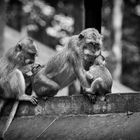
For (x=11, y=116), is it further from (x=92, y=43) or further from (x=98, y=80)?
(x=92, y=43)

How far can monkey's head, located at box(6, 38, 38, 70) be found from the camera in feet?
34.4

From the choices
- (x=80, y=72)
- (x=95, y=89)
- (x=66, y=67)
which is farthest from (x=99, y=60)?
(x=66, y=67)

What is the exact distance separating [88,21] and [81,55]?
2.67 ft

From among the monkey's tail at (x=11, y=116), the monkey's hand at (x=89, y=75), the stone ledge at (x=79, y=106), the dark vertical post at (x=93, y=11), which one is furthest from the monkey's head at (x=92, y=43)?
the monkey's tail at (x=11, y=116)

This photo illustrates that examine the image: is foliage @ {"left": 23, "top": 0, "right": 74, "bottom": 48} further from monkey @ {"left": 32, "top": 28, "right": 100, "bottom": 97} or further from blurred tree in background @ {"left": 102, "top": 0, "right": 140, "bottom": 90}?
monkey @ {"left": 32, "top": 28, "right": 100, "bottom": 97}

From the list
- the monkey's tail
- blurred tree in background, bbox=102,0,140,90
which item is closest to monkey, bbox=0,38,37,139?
the monkey's tail

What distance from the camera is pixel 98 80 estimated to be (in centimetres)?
937

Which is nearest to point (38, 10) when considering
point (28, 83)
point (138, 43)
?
point (138, 43)

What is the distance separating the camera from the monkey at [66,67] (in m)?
9.93

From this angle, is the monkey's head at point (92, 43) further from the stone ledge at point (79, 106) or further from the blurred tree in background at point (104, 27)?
the blurred tree in background at point (104, 27)

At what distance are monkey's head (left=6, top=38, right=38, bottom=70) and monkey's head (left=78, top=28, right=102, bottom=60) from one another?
1.15 metres

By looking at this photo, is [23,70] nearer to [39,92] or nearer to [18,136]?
[39,92]

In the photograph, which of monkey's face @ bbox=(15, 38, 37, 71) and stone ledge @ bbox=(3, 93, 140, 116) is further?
monkey's face @ bbox=(15, 38, 37, 71)

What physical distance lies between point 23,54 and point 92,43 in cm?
148
